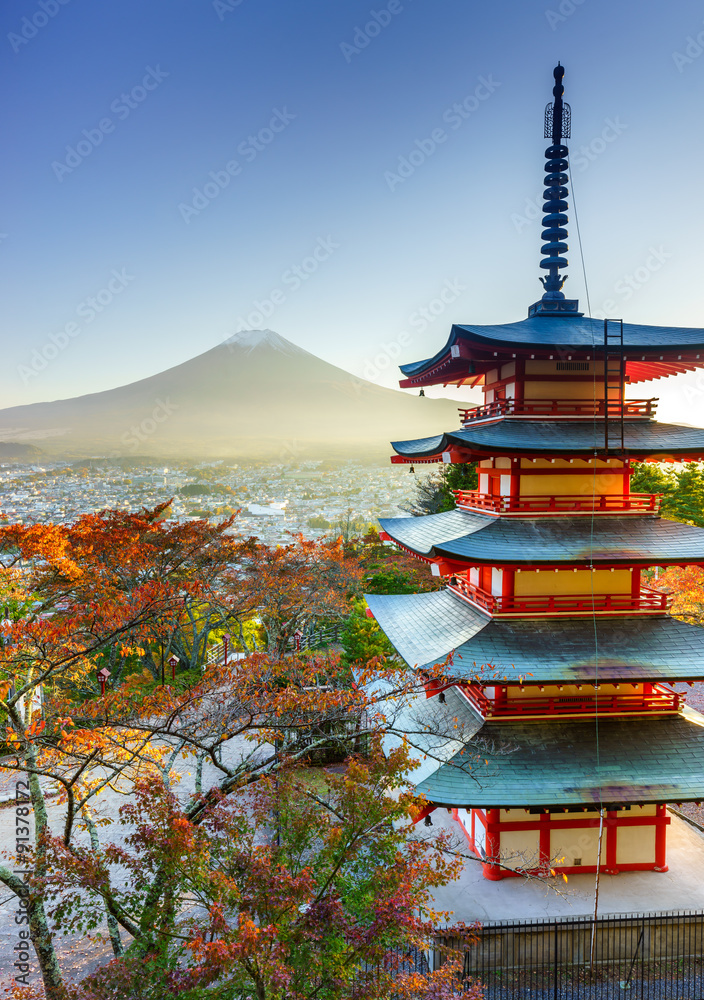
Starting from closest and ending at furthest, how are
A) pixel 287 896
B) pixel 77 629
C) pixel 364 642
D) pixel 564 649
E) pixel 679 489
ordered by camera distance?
1. pixel 287 896
2. pixel 564 649
3. pixel 77 629
4. pixel 364 642
5. pixel 679 489

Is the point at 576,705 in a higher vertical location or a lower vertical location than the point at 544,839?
higher

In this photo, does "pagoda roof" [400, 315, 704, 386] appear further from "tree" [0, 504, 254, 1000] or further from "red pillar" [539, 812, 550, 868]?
"red pillar" [539, 812, 550, 868]

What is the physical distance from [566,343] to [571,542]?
3575mm

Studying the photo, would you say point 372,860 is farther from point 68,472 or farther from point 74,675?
point 68,472

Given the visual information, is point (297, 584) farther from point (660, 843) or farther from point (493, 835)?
point (660, 843)

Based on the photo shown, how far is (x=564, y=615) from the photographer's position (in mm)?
9805

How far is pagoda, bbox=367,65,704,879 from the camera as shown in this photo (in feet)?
28.4

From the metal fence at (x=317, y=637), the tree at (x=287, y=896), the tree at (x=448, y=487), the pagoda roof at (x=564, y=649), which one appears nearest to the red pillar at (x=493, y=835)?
the tree at (x=287, y=896)

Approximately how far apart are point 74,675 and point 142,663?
24.0 feet

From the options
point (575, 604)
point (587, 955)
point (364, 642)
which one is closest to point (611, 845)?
point (587, 955)

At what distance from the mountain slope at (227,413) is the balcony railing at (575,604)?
6304 cm

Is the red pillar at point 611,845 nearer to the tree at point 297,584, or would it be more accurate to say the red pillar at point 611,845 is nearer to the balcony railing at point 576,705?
the balcony railing at point 576,705

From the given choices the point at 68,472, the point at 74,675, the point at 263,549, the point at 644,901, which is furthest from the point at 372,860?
the point at 68,472

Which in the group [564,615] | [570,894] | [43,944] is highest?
[564,615]
